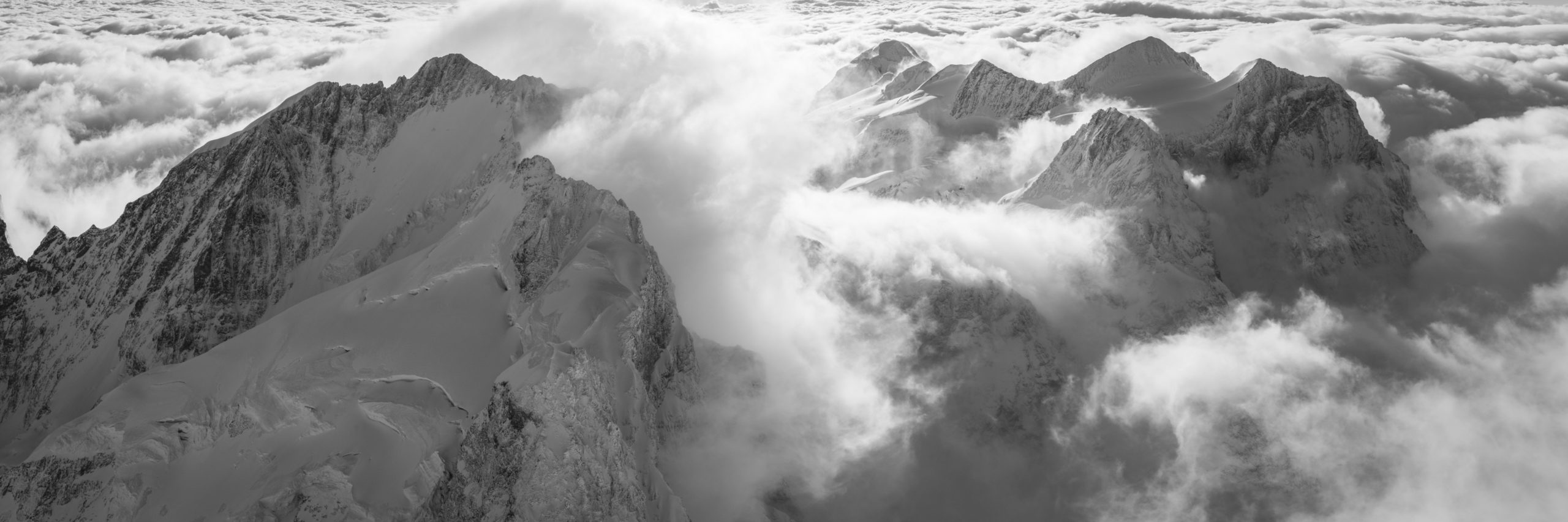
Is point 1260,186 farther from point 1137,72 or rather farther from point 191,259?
point 191,259

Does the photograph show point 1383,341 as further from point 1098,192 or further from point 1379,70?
point 1379,70

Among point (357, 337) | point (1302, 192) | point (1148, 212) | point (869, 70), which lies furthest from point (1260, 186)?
point (357, 337)

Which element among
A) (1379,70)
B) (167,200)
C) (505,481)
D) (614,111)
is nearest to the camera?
(505,481)

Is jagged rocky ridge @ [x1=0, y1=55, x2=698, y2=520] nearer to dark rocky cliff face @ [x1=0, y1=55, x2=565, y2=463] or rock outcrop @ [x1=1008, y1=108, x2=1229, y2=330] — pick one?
dark rocky cliff face @ [x1=0, y1=55, x2=565, y2=463]

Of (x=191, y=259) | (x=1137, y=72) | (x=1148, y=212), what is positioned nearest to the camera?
(x=191, y=259)

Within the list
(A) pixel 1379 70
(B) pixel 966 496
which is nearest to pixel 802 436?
(B) pixel 966 496

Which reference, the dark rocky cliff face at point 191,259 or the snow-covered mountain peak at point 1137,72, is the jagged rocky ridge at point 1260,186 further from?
the dark rocky cliff face at point 191,259

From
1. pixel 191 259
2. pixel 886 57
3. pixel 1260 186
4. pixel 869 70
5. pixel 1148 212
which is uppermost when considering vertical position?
pixel 886 57

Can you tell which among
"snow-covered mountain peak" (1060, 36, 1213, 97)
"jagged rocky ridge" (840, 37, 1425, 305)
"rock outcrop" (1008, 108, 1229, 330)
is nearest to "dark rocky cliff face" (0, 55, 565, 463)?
"rock outcrop" (1008, 108, 1229, 330)

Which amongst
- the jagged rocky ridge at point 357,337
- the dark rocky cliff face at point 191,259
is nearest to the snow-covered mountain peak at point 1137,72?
the jagged rocky ridge at point 357,337
